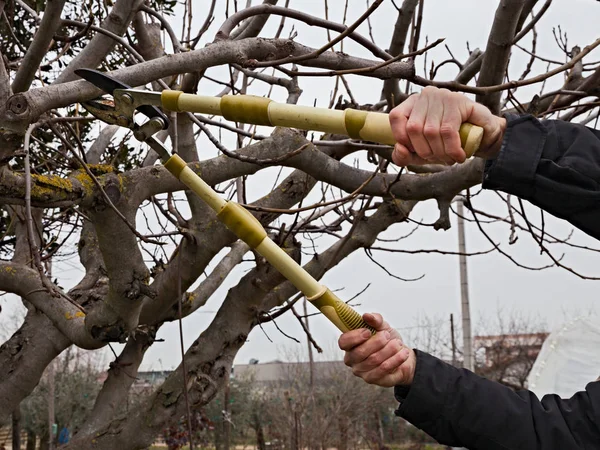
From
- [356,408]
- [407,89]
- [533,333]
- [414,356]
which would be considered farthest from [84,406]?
[414,356]

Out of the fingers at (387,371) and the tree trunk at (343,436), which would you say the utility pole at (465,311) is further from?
the fingers at (387,371)

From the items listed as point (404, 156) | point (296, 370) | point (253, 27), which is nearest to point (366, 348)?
point (404, 156)

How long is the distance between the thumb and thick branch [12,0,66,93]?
1.36m

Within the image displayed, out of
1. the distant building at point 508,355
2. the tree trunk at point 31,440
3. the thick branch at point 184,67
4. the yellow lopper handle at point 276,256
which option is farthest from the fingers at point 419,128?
the distant building at point 508,355

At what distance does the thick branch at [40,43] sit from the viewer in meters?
1.95

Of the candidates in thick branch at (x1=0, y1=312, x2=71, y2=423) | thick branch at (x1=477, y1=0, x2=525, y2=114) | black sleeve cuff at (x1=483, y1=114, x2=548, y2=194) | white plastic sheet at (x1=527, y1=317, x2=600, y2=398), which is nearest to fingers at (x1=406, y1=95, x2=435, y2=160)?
black sleeve cuff at (x1=483, y1=114, x2=548, y2=194)

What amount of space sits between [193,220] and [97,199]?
0.76 m

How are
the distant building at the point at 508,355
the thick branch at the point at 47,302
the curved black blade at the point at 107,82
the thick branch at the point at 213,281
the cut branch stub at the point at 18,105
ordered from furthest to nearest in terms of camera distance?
the distant building at the point at 508,355 → the thick branch at the point at 213,281 → the thick branch at the point at 47,302 → the cut branch stub at the point at 18,105 → the curved black blade at the point at 107,82

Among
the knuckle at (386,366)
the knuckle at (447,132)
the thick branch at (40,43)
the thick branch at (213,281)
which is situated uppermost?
the thick branch at (40,43)

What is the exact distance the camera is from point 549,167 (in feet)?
3.65

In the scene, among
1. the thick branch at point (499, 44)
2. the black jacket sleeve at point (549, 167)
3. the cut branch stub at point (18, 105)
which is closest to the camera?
the black jacket sleeve at point (549, 167)

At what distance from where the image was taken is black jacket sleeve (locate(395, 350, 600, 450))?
4.21 ft

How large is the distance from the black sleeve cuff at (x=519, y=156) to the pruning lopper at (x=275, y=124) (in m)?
0.12

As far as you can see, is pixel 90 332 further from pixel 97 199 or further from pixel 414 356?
pixel 414 356
